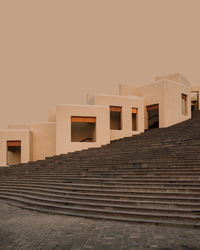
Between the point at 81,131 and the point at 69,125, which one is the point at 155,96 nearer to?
the point at 81,131

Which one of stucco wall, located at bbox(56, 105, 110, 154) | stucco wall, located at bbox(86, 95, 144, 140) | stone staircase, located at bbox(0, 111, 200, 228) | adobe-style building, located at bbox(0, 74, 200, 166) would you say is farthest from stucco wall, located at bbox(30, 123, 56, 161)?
stone staircase, located at bbox(0, 111, 200, 228)

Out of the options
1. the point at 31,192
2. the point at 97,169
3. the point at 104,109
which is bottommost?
the point at 31,192

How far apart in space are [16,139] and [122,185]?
37.9 feet

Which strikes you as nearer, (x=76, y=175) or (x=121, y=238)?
(x=121, y=238)

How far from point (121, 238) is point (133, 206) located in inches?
67.4

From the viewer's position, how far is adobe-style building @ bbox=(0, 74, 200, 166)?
16.1 meters

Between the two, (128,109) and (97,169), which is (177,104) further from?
(97,169)

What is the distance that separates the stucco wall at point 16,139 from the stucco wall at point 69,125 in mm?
2593

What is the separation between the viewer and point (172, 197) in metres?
6.10

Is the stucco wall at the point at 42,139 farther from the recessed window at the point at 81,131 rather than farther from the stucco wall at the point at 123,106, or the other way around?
the stucco wall at the point at 123,106

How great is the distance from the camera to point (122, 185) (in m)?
7.32

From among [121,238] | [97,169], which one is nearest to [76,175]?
[97,169]

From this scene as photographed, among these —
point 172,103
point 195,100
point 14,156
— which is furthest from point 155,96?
point 14,156

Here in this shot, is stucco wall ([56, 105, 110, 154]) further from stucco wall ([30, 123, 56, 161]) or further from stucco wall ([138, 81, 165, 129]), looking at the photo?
stucco wall ([138, 81, 165, 129])
